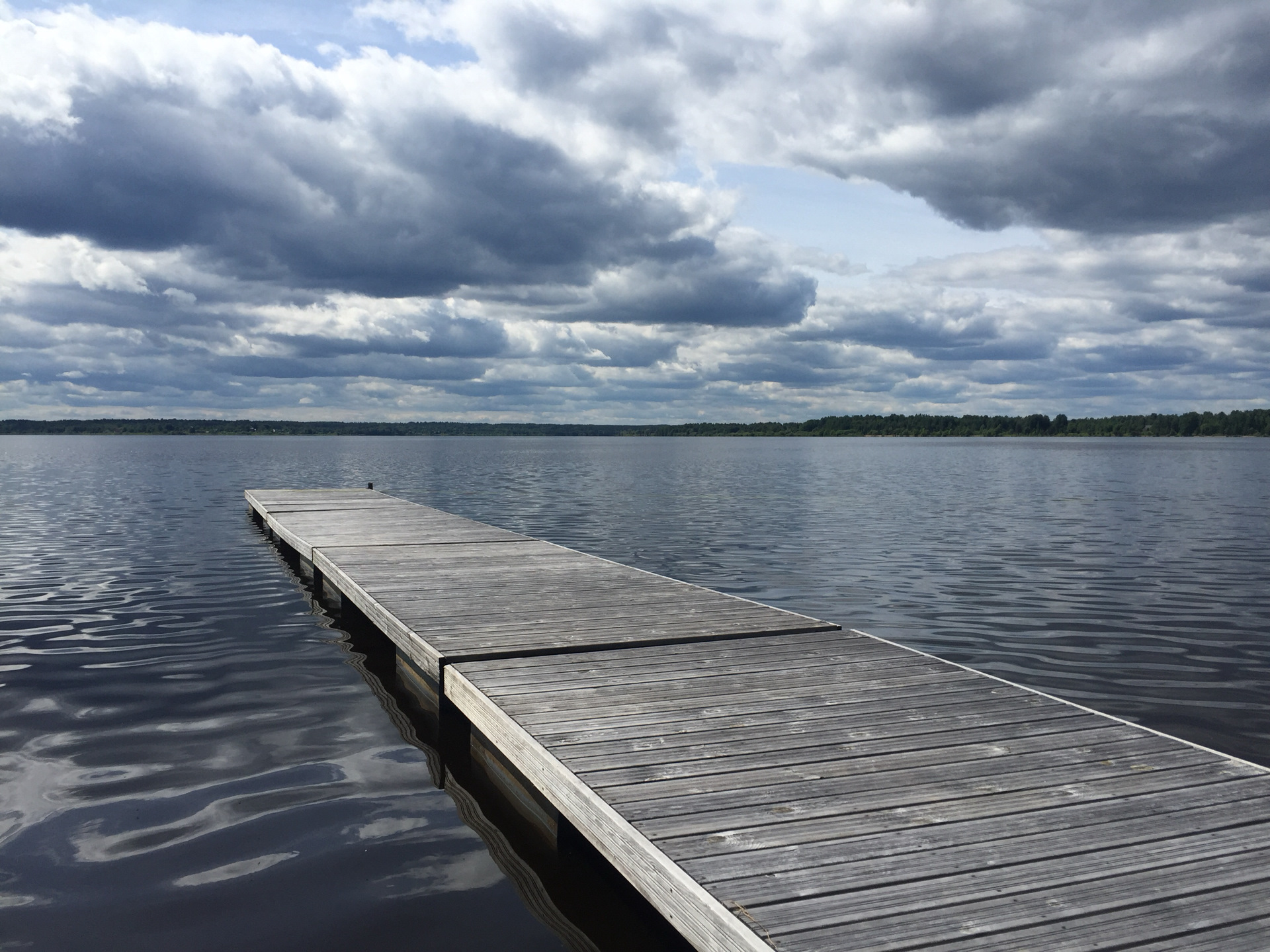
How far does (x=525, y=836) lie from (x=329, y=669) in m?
4.98

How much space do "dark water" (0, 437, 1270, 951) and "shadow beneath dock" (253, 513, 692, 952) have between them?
0.17 metres

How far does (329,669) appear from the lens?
10250 millimetres

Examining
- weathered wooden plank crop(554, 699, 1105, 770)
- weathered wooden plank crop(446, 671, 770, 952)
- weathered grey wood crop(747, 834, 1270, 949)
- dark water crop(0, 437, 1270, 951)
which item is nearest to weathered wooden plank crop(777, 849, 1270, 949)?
weathered grey wood crop(747, 834, 1270, 949)

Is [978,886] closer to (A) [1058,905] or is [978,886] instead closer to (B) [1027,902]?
(B) [1027,902]

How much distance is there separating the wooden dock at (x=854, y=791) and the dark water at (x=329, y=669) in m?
1.05

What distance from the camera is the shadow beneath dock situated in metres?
4.93

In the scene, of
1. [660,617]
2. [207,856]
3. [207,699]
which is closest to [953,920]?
[207,856]

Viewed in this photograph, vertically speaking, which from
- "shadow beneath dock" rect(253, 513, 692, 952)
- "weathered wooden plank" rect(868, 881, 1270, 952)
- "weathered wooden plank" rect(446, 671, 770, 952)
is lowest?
"shadow beneath dock" rect(253, 513, 692, 952)

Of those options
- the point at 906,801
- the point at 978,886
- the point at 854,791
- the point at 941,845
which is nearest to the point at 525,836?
the point at 854,791

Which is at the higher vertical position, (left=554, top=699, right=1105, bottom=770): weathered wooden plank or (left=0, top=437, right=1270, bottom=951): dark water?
(left=554, top=699, right=1105, bottom=770): weathered wooden plank

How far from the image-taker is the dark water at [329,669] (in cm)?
516

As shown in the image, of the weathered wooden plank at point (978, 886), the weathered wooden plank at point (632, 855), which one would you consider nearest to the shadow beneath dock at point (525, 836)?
the weathered wooden plank at point (632, 855)

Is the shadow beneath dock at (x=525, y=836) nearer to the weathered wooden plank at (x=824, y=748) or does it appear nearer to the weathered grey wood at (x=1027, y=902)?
the weathered wooden plank at (x=824, y=748)

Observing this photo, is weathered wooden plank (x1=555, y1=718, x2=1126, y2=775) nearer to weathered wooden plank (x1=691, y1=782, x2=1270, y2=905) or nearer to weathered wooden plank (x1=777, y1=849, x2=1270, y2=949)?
weathered wooden plank (x1=691, y1=782, x2=1270, y2=905)
